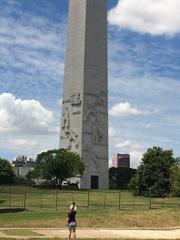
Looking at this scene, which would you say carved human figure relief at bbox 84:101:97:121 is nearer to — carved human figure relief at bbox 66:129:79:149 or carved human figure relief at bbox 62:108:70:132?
carved human figure relief at bbox 66:129:79:149

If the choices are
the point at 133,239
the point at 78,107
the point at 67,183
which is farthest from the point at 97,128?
the point at 133,239

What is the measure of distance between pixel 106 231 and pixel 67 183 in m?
64.6

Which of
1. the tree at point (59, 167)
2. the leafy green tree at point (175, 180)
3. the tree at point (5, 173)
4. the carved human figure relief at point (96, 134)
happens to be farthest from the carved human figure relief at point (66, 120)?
the leafy green tree at point (175, 180)

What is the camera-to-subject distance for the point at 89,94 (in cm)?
10488

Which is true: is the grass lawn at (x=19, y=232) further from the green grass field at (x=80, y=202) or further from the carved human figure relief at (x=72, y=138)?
the carved human figure relief at (x=72, y=138)

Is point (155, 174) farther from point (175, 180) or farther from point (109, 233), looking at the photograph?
point (109, 233)

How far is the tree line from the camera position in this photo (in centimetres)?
7750

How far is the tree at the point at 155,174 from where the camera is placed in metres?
77.8

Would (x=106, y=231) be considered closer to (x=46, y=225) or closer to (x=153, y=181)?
(x=46, y=225)

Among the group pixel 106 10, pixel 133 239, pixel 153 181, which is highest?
pixel 106 10

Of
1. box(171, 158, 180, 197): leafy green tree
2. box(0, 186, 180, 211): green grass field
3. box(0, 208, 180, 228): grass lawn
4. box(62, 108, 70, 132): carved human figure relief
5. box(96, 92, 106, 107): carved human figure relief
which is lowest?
box(0, 208, 180, 228): grass lawn

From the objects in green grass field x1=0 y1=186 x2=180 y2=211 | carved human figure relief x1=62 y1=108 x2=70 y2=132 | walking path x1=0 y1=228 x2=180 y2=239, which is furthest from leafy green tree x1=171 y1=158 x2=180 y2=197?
carved human figure relief x1=62 y1=108 x2=70 y2=132

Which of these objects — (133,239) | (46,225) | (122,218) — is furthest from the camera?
(122,218)

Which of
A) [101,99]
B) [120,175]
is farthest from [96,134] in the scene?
[120,175]
